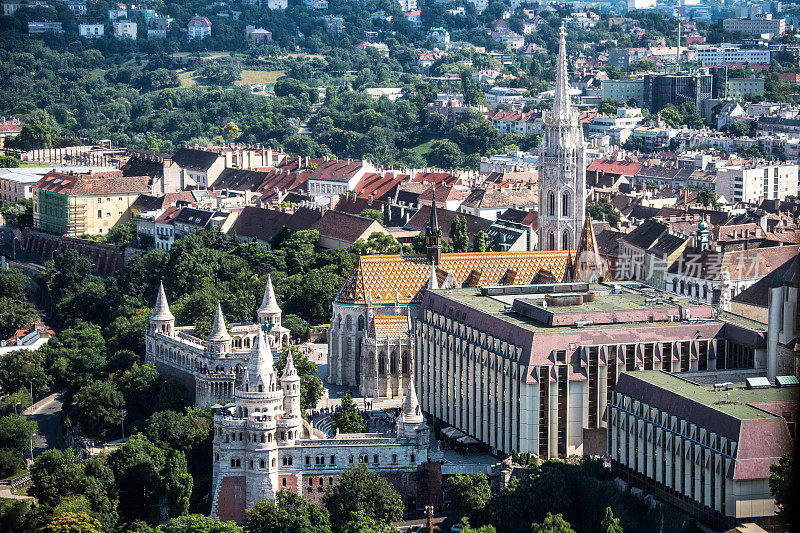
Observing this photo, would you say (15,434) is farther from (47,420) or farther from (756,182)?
(756,182)

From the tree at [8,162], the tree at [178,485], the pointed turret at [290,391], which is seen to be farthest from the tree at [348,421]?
the tree at [8,162]

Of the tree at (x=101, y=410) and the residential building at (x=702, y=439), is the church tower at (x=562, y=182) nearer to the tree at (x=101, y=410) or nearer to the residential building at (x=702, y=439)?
the tree at (x=101, y=410)

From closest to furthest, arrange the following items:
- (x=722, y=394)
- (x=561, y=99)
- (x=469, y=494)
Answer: (x=722, y=394)
(x=469, y=494)
(x=561, y=99)

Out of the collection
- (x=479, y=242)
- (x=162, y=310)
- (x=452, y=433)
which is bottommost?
(x=452, y=433)

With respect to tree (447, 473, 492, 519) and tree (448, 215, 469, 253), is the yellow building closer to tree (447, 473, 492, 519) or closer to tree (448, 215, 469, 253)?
tree (448, 215, 469, 253)

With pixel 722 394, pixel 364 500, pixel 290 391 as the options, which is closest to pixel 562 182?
pixel 290 391
